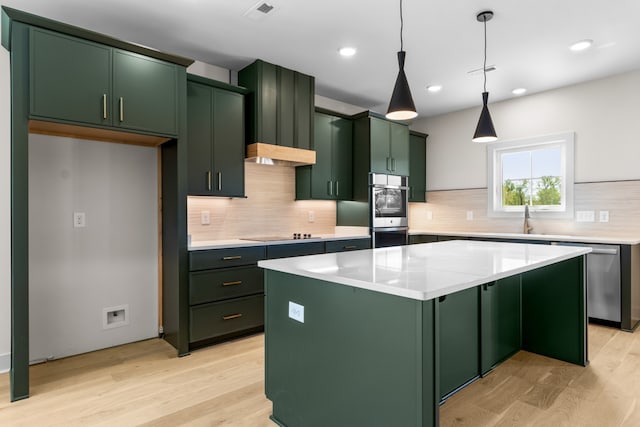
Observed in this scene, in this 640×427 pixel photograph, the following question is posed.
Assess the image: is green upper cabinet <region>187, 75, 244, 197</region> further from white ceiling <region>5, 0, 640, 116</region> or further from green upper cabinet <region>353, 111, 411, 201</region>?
green upper cabinet <region>353, 111, 411, 201</region>

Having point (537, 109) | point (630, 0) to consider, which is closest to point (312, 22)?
point (630, 0)

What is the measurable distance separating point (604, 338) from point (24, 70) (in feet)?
15.8

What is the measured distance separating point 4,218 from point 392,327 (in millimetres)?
2762

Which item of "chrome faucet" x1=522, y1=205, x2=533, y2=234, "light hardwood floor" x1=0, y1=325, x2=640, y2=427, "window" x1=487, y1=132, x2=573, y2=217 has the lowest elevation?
"light hardwood floor" x1=0, y1=325, x2=640, y2=427

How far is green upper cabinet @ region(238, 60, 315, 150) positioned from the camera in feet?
11.5

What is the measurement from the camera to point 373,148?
4.40 meters

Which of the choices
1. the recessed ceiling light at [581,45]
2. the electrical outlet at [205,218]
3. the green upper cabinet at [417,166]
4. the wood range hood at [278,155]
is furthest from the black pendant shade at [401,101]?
the green upper cabinet at [417,166]

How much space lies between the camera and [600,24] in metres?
2.84

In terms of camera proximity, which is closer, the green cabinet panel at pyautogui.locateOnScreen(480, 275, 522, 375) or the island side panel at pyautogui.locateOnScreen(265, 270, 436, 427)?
the island side panel at pyautogui.locateOnScreen(265, 270, 436, 427)

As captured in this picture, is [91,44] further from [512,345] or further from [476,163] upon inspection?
[476,163]

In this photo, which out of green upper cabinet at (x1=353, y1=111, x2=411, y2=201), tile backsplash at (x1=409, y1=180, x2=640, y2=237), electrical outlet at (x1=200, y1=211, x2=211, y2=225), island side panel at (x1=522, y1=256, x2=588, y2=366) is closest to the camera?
island side panel at (x1=522, y1=256, x2=588, y2=366)

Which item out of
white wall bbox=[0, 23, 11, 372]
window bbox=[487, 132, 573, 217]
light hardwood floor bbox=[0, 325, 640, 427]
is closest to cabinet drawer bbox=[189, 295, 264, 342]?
light hardwood floor bbox=[0, 325, 640, 427]

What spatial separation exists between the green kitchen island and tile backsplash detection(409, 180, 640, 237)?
171 centimetres

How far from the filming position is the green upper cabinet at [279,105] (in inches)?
138
